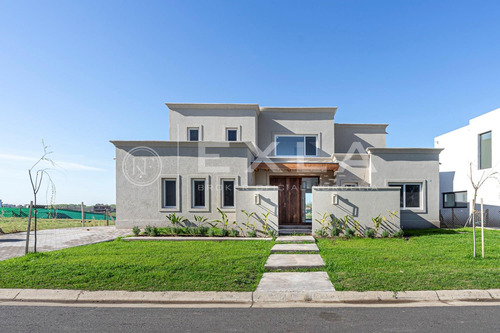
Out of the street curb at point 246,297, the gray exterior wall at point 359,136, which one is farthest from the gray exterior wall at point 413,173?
the street curb at point 246,297

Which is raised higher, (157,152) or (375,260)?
(157,152)

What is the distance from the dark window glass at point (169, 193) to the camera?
13.6 metres

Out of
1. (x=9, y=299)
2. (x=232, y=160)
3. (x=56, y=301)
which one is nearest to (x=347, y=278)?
(x=56, y=301)

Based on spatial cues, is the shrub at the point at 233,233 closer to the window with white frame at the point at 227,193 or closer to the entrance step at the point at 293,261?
the window with white frame at the point at 227,193

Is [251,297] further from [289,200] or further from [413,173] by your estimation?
[413,173]

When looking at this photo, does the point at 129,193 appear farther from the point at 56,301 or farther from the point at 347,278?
the point at 347,278

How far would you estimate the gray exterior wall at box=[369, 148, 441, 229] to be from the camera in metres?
13.9

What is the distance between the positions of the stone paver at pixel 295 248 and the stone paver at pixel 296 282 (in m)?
2.25

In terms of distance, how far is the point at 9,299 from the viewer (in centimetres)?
555

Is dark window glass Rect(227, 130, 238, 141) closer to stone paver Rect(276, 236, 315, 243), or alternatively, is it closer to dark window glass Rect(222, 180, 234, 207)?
dark window glass Rect(222, 180, 234, 207)

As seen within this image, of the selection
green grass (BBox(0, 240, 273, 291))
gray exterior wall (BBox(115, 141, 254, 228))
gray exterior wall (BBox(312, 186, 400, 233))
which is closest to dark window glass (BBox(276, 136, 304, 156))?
gray exterior wall (BBox(115, 141, 254, 228))

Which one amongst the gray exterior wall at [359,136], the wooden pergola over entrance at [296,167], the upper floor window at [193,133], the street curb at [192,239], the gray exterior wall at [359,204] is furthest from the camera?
the gray exterior wall at [359,136]

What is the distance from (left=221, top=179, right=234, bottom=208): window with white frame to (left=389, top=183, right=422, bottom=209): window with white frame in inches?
326

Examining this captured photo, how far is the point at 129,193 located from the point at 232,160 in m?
5.16
